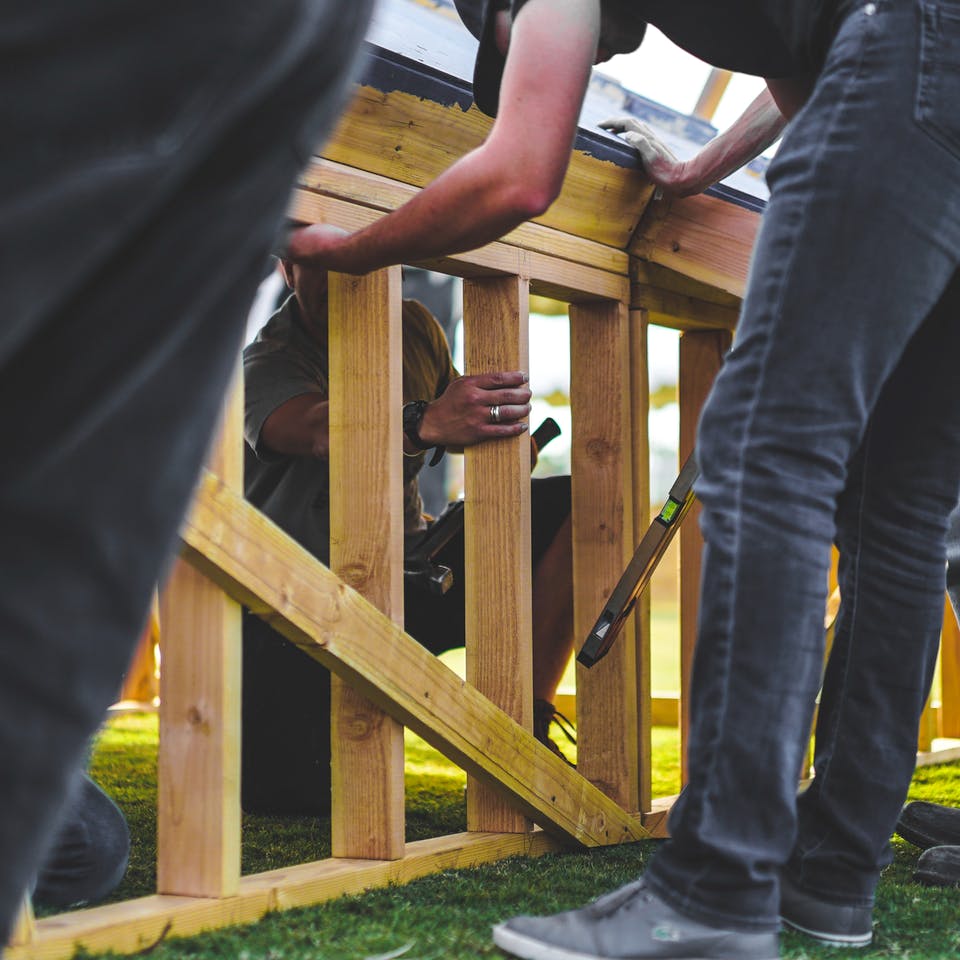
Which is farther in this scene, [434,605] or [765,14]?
[434,605]

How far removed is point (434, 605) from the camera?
2.02 meters

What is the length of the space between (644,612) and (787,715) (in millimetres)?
824

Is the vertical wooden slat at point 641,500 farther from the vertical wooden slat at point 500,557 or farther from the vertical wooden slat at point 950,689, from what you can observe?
the vertical wooden slat at point 950,689

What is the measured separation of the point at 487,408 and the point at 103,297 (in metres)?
1.07

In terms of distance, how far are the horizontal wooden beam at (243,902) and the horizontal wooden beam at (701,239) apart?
85 cm

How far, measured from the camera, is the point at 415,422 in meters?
1.67

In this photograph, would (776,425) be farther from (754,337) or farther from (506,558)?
(506,558)

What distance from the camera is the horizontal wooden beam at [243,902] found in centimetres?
98

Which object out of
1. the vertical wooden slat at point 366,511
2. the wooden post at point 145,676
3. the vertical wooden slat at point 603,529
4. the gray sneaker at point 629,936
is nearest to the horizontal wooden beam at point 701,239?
the vertical wooden slat at point 603,529

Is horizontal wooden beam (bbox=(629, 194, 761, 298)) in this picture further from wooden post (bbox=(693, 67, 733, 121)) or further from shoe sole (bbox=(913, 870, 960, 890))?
wooden post (bbox=(693, 67, 733, 121))

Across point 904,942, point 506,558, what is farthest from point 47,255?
point 506,558

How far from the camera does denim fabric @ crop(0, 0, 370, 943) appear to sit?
429 mm

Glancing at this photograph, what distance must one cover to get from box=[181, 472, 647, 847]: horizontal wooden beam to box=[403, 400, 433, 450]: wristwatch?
0.40 m

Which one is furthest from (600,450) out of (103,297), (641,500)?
(103,297)
